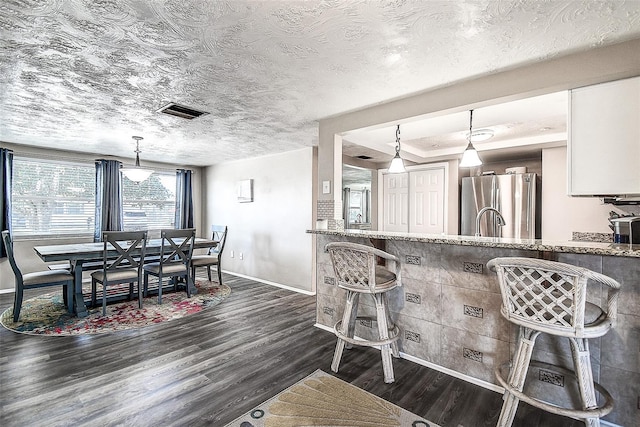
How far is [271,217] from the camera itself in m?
5.30

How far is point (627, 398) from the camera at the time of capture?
1675mm

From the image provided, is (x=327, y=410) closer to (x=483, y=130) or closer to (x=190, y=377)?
(x=190, y=377)

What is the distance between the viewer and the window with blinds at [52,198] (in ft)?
15.5

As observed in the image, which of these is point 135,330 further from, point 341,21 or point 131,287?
point 341,21

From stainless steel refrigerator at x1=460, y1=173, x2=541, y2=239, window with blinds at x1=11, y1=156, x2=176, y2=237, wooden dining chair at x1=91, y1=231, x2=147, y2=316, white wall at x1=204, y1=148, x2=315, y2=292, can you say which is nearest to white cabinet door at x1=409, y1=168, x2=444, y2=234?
stainless steel refrigerator at x1=460, y1=173, x2=541, y2=239

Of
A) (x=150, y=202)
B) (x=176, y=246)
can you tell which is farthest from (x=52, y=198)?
(x=176, y=246)

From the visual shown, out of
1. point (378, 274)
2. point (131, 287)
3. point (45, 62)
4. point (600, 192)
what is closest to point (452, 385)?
point (378, 274)

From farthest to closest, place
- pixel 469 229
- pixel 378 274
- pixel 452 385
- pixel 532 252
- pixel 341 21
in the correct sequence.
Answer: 1. pixel 469 229
2. pixel 378 274
3. pixel 452 385
4. pixel 532 252
5. pixel 341 21

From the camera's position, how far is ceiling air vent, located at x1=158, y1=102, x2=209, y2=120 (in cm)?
292

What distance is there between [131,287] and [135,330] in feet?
4.28

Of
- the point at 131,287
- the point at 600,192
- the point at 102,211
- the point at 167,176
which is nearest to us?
the point at 600,192

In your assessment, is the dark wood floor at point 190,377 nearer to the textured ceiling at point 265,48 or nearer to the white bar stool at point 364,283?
the white bar stool at point 364,283

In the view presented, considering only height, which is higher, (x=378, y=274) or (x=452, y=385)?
(x=378, y=274)

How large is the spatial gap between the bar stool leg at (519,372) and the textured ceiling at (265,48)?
164cm
